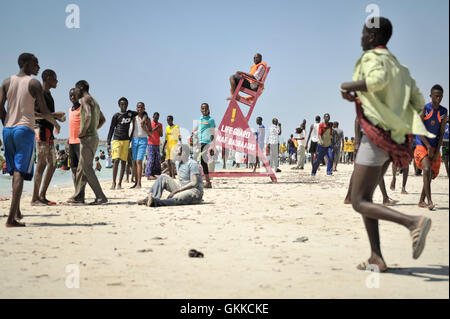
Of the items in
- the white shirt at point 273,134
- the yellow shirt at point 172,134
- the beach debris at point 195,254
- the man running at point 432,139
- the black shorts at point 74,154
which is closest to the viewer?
the beach debris at point 195,254

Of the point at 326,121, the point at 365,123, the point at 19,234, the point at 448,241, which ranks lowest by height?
the point at 19,234

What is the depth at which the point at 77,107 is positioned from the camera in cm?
872

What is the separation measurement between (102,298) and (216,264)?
1.08 m

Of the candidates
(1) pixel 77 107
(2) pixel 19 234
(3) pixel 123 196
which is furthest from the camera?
(3) pixel 123 196

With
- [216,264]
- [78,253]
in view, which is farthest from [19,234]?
[216,264]

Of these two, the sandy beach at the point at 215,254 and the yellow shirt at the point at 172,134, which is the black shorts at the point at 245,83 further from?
the sandy beach at the point at 215,254

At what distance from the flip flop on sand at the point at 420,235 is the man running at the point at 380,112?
14 centimetres

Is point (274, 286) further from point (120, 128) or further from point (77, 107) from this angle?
point (120, 128)

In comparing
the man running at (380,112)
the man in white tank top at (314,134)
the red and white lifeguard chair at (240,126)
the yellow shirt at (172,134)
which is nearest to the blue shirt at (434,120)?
the man running at (380,112)

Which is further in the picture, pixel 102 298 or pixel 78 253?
pixel 78 253

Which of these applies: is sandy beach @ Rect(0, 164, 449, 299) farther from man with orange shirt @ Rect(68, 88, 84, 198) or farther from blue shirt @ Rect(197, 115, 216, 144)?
blue shirt @ Rect(197, 115, 216, 144)

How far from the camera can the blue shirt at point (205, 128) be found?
11102 mm

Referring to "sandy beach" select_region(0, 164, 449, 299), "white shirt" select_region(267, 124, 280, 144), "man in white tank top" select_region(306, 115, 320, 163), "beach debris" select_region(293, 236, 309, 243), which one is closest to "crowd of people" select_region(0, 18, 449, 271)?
"sandy beach" select_region(0, 164, 449, 299)

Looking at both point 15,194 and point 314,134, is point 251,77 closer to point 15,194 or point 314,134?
point 314,134
